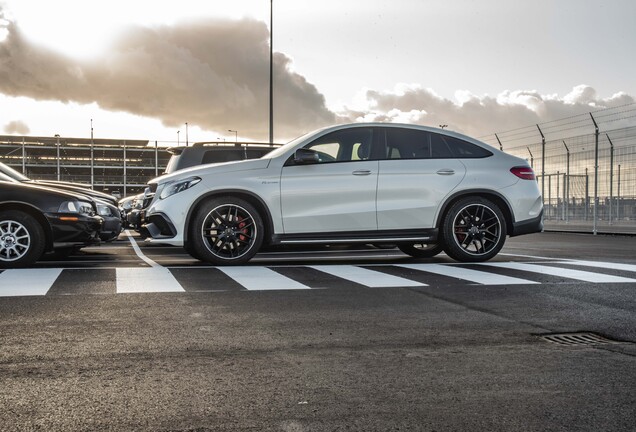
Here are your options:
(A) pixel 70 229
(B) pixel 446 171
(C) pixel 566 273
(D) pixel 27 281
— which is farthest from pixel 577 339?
(A) pixel 70 229

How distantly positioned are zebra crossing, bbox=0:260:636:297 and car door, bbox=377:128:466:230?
64cm

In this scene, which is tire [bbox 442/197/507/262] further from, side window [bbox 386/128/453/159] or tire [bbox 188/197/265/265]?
tire [bbox 188/197/265/265]

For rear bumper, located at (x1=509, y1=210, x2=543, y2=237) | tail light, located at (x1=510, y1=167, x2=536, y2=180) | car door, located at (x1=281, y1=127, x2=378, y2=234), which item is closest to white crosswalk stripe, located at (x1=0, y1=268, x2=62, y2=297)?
car door, located at (x1=281, y1=127, x2=378, y2=234)

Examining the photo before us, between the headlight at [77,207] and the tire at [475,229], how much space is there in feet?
15.9

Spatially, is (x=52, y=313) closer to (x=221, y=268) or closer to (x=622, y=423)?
(x=221, y=268)

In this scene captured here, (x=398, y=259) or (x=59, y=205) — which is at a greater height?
(x=59, y=205)

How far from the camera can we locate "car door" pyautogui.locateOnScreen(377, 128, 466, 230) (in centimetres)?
959

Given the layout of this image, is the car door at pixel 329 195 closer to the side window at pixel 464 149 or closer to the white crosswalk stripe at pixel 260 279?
the white crosswalk stripe at pixel 260 279

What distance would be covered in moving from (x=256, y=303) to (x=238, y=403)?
9.49ft

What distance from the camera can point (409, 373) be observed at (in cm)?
380

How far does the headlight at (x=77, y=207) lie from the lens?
970 cm

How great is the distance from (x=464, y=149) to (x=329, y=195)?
81.1 inches

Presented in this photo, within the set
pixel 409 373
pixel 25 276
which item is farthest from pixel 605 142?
pixel 409 373

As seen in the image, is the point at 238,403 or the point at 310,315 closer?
the point at 238,403
